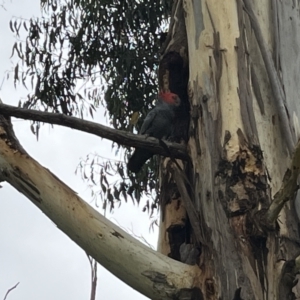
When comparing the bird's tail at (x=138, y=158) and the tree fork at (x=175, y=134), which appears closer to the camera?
→ the tree fork at (x=175, y=134)

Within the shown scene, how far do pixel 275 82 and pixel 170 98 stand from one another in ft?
2.32

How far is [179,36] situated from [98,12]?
2.97 m

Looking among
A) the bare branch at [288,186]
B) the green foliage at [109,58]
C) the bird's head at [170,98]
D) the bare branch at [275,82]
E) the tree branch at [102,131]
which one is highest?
the green foliage at [109,58]

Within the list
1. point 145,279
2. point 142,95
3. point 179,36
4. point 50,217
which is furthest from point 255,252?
point 142,95

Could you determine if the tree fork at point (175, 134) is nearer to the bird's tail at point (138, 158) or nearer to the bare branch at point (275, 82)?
the bird's tail at point (138, 158)

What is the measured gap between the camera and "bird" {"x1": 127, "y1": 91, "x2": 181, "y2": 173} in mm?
2469

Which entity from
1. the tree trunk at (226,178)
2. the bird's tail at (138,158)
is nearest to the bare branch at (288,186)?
the tree trunk at (226,178)

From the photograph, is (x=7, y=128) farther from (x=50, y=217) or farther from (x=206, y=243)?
(x=206, y=243)

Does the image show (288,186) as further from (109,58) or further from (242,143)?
(109,58)

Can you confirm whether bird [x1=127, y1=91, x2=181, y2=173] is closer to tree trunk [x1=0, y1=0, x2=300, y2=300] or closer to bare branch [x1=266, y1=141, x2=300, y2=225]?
tree trunk [x1=0, y1=0, x2=300, y2=300]

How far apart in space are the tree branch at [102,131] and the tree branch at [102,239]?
0.46 feet

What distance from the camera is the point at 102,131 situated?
1.87 meters

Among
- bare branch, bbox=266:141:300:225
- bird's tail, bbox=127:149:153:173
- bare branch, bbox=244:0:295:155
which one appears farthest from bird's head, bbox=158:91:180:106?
bare branch, bbox=266:141:300:225

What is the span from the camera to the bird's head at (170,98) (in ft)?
8.17
